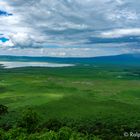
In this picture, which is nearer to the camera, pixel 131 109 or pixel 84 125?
pixel 84 125

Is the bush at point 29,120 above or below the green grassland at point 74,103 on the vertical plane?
above

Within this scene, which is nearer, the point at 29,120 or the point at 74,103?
the point at 29,120

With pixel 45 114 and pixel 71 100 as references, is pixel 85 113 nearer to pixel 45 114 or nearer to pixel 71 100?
pixel 45 114

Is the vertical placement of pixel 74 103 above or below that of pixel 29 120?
below

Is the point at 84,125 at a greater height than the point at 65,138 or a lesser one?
lesser

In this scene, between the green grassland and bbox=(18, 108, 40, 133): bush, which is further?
the green grassland

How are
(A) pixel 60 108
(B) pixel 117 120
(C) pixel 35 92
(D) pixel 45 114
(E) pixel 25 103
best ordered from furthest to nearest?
(C) pixel 35 92 < (E) pixel 25 103 < (A) pixel 60 108 < (D) pixel 45 114 < (B) pixel 117 120

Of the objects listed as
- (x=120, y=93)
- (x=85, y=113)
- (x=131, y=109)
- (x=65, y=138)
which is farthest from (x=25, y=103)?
(x=65, y=138)

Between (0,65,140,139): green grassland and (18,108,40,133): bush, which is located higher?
(18,108,40,133): bush

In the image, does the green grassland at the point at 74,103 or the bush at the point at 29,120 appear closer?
the bush at the point at 29,120

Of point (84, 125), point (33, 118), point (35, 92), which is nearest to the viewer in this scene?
point (33, 118)
